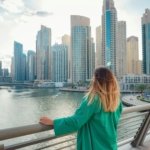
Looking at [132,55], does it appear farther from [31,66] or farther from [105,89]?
[105,89]

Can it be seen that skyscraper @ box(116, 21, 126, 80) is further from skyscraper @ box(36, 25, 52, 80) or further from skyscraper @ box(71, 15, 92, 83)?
skyscraper @ box(36, 25, 52, 80)

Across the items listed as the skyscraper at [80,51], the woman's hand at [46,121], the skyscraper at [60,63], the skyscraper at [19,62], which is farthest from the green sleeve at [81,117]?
the skyscraper at [19,62]

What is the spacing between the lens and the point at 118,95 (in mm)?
2096

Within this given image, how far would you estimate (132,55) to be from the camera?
15550cm

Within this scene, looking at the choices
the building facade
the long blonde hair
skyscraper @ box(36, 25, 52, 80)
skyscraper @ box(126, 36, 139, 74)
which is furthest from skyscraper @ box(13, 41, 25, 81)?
the long blonde hair

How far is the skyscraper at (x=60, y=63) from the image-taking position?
476ft

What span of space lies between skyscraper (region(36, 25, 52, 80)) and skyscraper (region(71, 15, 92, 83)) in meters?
28.1

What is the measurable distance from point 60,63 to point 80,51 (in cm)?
2272

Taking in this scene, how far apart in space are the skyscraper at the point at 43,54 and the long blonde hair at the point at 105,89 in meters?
153

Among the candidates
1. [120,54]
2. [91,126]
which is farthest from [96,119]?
[120,54]

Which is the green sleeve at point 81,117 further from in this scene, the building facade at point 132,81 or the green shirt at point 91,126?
the building facade at point 132,81

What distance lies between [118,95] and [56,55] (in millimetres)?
153473

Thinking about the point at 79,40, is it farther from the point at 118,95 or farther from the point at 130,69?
the point at 118,95

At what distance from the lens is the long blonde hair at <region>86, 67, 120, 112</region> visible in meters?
1.98
